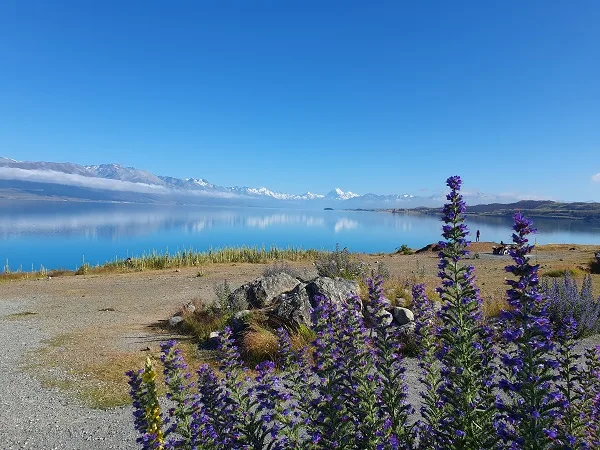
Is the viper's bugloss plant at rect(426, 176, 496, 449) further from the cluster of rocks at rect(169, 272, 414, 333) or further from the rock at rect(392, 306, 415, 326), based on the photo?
the rock at rect(392, 306, 415, 326)

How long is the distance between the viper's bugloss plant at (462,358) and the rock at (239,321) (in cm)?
798

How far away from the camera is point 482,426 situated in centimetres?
306

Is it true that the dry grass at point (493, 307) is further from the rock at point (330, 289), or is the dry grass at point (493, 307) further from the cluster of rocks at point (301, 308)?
the rock at point (330, 289)

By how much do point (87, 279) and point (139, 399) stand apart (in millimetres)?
23891

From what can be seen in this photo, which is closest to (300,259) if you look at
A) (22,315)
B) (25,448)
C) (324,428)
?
(22,315)

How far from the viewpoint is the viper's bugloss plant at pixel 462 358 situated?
3066 mm

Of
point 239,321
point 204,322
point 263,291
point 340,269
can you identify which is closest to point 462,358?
point 239,321

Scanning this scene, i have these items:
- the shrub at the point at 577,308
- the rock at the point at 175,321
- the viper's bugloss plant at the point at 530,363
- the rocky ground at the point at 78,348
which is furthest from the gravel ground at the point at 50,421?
the shrub at the point at 577,308

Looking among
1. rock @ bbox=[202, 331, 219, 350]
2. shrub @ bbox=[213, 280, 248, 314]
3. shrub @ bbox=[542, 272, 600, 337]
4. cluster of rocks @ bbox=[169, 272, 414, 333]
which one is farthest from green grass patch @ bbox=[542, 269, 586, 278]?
rock @ bbox=[202, 331, 219, 350]

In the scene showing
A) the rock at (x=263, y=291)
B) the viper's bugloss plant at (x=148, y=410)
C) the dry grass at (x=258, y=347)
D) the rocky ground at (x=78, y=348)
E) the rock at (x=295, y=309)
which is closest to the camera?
the viper's bugloss plant at (x=148, y=410)

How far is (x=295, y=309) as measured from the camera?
10.8 m

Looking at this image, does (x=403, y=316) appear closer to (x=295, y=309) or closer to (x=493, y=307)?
(x=295, y=309)

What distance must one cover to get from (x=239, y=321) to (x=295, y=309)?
5.55 ft

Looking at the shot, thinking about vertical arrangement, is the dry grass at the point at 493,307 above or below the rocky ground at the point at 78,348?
above
